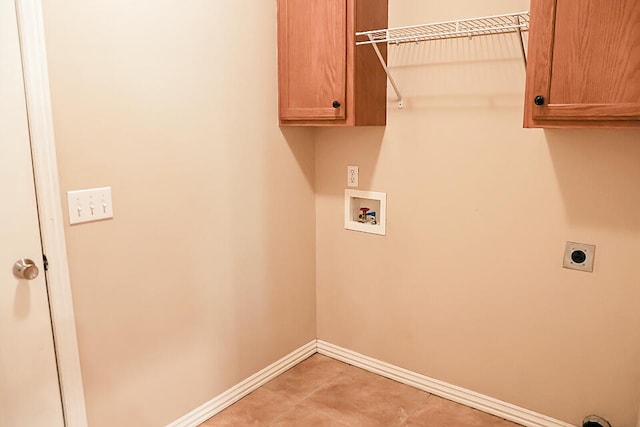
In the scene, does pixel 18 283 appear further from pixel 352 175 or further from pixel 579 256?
pixel 579 256

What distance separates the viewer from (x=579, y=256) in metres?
2.10

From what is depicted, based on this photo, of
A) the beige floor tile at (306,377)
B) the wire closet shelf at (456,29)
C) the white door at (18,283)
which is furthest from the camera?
the beige floor tile at (306,377)

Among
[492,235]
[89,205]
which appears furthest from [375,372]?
[89,205]

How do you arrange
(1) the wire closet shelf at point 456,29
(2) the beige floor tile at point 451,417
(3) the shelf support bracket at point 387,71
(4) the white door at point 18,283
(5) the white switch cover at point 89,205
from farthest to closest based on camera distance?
1. (2) the beige floor tile at point 451,417
2. (3) the shelf support bracket at point 387,71
3. (1) the wire closet shelf at point 456,29
4. (5) the white switch cover at point 89,205
5. (4) the white door at point 18,283

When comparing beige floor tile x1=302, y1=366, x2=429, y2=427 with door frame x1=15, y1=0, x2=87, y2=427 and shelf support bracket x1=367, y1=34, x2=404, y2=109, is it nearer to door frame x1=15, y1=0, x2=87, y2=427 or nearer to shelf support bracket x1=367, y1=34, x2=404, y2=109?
door frame x1=15, y1=0, x2=87, y2=427

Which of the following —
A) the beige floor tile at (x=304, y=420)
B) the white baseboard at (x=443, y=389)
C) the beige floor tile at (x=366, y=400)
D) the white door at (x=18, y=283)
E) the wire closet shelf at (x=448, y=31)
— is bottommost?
the beige floor tile at (x=304, y=420)

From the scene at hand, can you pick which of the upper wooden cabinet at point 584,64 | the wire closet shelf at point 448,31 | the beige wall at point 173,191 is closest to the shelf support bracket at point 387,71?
the wire closet shelf at point 448,31

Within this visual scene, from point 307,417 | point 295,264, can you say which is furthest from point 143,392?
point 295,264

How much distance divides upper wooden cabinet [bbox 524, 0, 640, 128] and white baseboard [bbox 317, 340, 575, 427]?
1400 mm

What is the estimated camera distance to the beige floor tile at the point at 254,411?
94.0 inches

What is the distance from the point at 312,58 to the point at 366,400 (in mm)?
1774

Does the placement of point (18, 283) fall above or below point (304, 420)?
above

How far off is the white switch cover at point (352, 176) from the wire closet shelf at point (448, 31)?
1.46 ft

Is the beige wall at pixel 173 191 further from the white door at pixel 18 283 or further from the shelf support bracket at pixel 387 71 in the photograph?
the shelf support bracket at pixel 387 71
